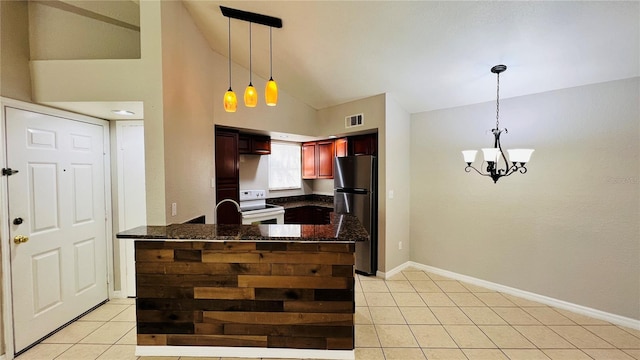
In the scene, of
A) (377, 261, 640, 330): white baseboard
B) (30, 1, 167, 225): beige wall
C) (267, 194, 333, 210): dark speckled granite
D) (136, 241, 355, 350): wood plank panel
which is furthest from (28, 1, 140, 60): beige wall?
(377, 261, 640, 330): white baseboard

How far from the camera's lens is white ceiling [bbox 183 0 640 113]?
1934mm

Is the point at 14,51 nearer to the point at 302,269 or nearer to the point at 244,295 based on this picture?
the point at 244,295

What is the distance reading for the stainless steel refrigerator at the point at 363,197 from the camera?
3.59 m

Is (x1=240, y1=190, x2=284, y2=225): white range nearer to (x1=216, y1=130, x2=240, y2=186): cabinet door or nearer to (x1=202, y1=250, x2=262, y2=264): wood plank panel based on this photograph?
(x1=216, y1=130, x2=240, y2=186): cabinet door

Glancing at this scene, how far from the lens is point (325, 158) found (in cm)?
463

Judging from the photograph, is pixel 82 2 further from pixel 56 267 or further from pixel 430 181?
pixel 430 181

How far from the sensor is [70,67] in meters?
2.10

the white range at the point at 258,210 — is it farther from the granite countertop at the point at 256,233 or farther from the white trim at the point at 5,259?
the white trim at the point at 5,259

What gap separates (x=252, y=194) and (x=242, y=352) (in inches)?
108

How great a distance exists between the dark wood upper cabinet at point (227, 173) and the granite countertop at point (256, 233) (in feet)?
4.33

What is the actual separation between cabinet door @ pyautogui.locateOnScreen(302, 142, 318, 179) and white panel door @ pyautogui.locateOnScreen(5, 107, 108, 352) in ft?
10.1

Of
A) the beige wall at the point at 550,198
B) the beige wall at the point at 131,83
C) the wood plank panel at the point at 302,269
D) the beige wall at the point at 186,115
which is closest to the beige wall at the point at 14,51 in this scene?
the beige wall at the point at 131,83

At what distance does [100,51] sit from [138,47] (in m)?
0.31

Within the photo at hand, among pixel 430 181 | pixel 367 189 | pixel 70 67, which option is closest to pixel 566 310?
pixel 430 181
